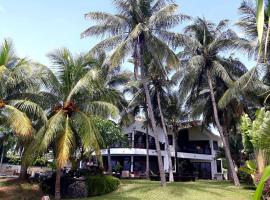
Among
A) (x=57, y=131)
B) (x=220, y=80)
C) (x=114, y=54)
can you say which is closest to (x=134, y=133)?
(x=220, y=80)

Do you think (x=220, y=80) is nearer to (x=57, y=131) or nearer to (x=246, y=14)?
(x=246, y=14)

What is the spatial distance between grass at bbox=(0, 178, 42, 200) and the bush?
2803 mm

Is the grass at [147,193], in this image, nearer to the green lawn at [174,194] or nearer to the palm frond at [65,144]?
the green lawn at [174,194]

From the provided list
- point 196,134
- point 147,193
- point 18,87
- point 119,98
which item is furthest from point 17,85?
point 196,134

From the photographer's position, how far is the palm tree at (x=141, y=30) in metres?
20.4

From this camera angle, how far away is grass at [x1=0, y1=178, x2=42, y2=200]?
16.5 metres

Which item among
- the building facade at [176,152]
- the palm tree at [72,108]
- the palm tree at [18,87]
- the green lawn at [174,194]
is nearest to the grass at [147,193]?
the green lawn at [174,194]

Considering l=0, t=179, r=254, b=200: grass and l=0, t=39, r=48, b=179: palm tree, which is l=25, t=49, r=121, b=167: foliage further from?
l=0, t=179, r=254, b=200: grass

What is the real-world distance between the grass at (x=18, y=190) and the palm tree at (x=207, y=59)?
A: 1348cm

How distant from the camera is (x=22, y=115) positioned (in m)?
15.3

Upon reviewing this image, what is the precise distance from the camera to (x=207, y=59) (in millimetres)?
25156

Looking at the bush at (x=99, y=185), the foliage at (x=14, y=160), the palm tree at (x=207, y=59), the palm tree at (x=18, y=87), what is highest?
the palm tree at (x=207, y=59)

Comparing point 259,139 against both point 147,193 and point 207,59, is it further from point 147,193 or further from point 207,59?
point 207,59

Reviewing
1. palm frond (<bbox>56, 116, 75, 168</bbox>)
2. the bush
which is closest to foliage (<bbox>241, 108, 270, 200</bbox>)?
palm frond (<bbox>56, 116, 75, 168</bbox>)
